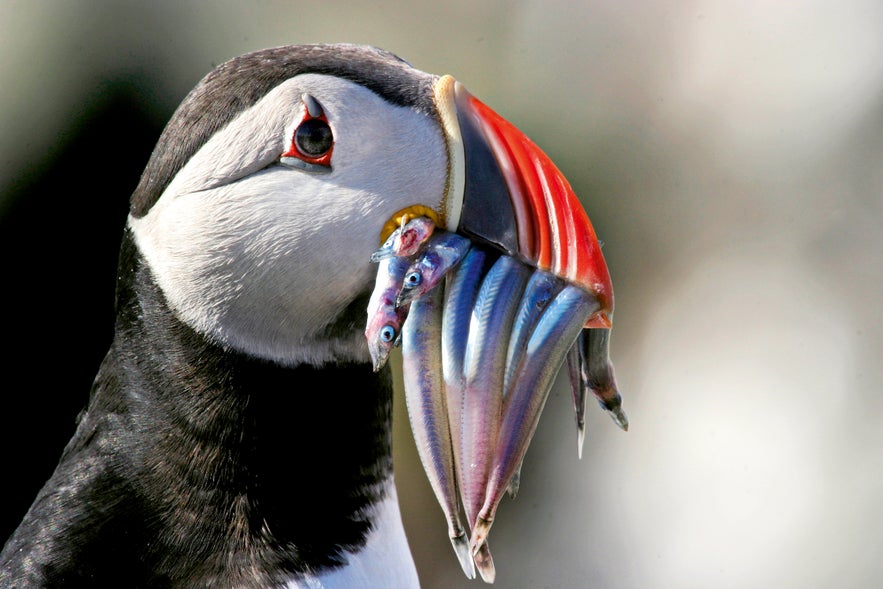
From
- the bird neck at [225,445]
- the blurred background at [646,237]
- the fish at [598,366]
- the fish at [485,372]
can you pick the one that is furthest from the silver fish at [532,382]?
the blurred background at [646,237]

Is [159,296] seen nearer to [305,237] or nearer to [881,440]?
[305,237]

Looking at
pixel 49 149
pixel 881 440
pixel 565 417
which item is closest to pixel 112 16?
pixel 49 149

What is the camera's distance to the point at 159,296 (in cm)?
134

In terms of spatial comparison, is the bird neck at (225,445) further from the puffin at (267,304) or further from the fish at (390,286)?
the fish at (390,286)

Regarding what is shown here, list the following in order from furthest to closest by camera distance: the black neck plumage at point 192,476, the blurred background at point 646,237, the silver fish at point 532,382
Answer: the blurred background at point 646,237, the black neck plumage at point 192,476, the silver fish at point 532,382

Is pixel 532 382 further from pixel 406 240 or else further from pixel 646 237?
pixel 646 237

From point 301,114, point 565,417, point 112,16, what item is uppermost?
point 301,114

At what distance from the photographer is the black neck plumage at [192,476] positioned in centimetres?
132

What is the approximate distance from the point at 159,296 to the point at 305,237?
23 centimetres

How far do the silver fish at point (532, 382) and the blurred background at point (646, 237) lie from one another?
2.24 meters

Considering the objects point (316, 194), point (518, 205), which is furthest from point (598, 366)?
point (316, 194)

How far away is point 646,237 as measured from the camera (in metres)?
3.67

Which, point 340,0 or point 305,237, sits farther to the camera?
point 340,0

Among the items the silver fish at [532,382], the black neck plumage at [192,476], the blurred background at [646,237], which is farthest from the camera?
the blurred background at [646,237]
